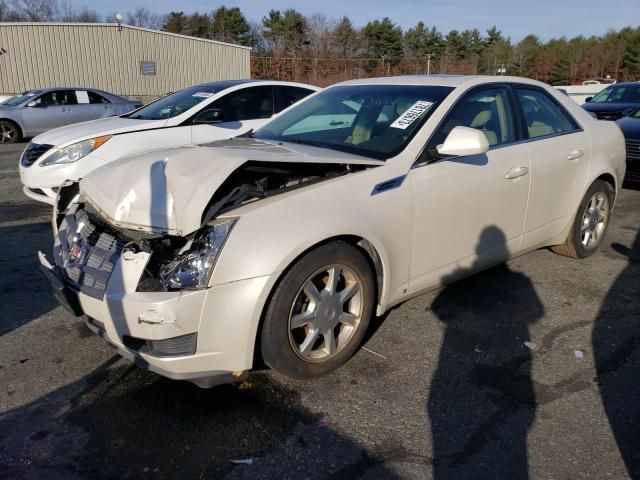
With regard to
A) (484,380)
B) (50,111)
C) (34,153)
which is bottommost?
(484,380)

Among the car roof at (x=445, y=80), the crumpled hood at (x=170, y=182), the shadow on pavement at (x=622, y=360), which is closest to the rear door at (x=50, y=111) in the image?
the car roof at (x=445, y=80)

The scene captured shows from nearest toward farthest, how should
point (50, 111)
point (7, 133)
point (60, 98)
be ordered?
point (7, 133) < point (50, 111) < point (60, 98)

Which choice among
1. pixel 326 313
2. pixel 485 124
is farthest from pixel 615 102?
pixel 326 313

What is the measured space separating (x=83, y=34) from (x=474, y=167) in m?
26.3

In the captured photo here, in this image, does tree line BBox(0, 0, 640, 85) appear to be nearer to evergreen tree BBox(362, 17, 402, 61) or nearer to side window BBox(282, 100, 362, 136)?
evergreen tree BBox(362, 17, 402, 61)

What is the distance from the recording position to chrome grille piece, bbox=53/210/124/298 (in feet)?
8.88

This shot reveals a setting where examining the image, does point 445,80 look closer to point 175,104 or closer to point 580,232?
point 580,232

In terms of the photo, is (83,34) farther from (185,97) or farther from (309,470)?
(309,470)

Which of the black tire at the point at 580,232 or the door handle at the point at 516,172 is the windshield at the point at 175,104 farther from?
the black tire at the point at 580,232

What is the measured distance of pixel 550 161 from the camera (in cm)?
411

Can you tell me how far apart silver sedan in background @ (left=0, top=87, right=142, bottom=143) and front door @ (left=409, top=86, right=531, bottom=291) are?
12189 millimetres

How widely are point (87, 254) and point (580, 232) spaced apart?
13.3ft

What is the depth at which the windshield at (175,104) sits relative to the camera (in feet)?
22.5

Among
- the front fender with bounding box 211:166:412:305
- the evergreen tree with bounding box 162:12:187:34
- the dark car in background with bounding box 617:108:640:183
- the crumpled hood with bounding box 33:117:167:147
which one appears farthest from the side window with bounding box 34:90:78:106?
the evergreen tree with bounding box 162:12:187:34
